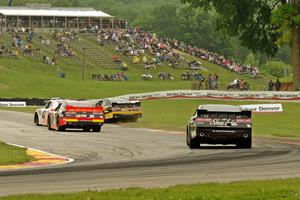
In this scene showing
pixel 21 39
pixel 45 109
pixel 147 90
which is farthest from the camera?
pixel 21 39

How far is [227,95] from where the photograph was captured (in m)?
75.6

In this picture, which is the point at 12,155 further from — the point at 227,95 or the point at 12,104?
the point at 12,104

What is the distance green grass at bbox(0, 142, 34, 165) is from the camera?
991 inches

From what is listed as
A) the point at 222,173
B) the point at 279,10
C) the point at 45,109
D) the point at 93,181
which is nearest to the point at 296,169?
the point at 222,173

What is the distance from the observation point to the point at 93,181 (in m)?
19.4

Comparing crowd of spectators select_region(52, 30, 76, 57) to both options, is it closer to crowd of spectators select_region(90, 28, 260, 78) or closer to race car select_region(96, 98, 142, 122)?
crowd of spectators select_region(90, 28, 260, 78)

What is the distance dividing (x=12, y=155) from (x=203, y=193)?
1153cm

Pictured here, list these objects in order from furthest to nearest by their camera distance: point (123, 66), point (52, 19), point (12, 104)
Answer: point (52, 19) < point (123, 66) < point (12, 104)

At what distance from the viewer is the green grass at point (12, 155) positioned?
25.2 metres

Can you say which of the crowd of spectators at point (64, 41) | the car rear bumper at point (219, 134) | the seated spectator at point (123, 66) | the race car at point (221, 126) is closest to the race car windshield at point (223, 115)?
the race car at point (221, 126)

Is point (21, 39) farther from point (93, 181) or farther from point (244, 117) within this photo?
point (93, 181)

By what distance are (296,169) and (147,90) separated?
69.5 m

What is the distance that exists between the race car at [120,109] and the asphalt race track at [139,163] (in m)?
13.7

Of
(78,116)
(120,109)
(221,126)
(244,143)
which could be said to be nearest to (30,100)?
(120,109)
